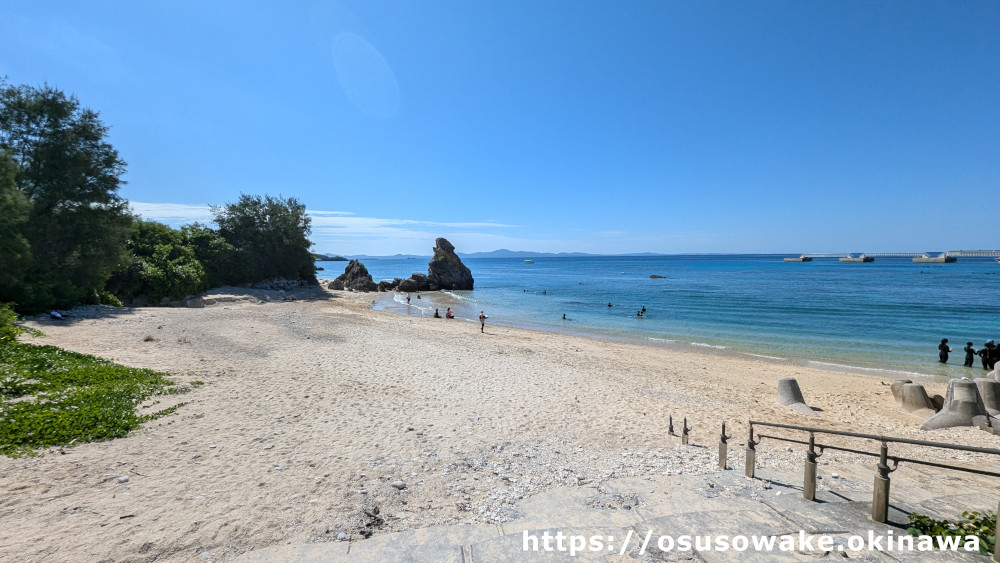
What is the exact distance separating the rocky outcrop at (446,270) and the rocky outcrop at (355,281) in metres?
10.1

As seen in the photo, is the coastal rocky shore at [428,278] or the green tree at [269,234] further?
the coastal rocky shore at [428,278]

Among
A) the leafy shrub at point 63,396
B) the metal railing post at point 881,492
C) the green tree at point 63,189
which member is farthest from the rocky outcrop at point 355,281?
the metal railing post at point 881,492

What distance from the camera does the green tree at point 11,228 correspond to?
47.0 ft

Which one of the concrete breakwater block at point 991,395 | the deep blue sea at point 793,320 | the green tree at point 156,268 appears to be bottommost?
the deep blue sea at point 793,320

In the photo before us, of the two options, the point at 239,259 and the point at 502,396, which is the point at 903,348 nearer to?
the point at 502,396

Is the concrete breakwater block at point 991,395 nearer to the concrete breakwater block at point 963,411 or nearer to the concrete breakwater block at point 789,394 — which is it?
the concrete breakwater block at point 963,411

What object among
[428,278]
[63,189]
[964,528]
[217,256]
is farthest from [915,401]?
[428,278]

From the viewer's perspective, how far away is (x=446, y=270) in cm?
6266

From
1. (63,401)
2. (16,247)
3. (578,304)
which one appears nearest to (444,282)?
(578,304)

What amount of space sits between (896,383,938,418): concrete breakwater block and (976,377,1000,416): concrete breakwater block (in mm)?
2060

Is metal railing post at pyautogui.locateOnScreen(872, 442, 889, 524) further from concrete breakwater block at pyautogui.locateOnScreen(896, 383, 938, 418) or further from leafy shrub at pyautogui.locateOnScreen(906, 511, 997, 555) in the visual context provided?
concrete breakwater block at pyautogui.locateOnScreen(896, 383, 938, 418)

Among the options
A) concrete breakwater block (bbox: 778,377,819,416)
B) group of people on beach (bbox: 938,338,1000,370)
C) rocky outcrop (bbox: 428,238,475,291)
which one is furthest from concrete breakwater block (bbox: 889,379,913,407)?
rocky outcrop (bbox: 428,238,475,291)

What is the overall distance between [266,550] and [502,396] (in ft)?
25.5

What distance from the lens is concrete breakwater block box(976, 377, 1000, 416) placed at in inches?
403
